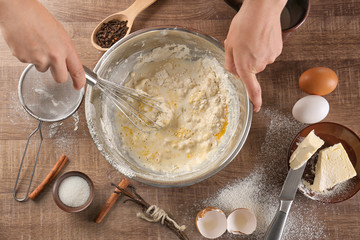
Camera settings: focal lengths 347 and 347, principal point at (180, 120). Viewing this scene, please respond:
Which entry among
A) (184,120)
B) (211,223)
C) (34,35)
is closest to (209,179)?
(211,223)

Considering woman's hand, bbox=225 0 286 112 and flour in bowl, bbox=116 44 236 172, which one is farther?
flour in bowl, bbox=116 44 236 172

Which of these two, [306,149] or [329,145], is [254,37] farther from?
[329,145]

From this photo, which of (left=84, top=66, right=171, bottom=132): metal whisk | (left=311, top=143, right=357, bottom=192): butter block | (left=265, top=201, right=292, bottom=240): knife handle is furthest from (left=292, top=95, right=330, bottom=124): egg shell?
(left=84, top=66, right=171, bottom=132): metal whisk

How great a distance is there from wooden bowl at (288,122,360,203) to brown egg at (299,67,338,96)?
160mm

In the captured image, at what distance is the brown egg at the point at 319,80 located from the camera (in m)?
1.61

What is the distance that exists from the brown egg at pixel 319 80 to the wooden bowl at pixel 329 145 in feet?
0.52

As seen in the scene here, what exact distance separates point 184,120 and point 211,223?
0.49 m

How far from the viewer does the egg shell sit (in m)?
1.61

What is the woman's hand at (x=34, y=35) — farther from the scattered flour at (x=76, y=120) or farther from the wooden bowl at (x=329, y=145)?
the wooden bowl at (x=329, y=145)

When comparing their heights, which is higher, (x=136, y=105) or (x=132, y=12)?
(x=132, y=12)

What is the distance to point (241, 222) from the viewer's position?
5.27 ft

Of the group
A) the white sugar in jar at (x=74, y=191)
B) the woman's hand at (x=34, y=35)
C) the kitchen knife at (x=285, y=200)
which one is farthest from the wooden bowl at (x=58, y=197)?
the kitchen knife at (x=285, y=200)

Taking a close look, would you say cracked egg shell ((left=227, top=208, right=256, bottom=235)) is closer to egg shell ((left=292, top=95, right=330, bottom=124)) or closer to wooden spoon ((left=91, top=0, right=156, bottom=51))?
egg shell ((left=292, top=95, right=330, bottom=124))

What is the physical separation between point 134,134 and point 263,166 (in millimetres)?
642
